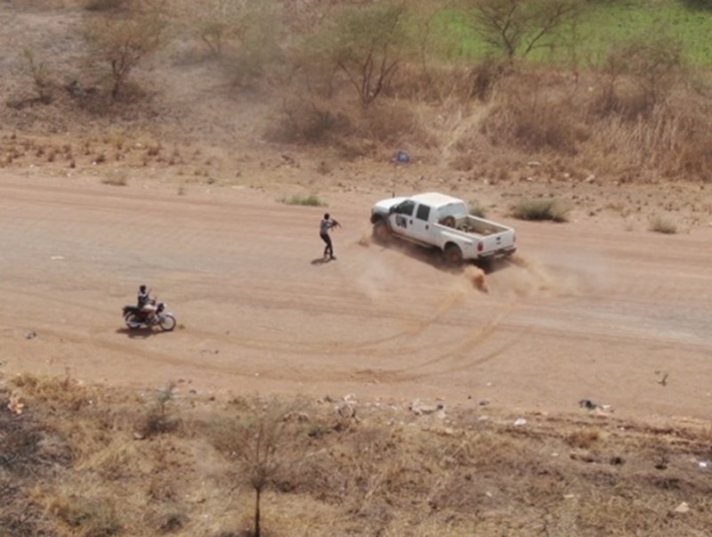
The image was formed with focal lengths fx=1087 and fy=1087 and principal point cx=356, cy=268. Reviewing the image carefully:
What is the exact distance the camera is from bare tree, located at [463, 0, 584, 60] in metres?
44.2

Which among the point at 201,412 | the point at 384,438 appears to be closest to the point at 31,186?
the point at 201,412

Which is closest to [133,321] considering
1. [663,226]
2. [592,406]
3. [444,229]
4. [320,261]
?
[320,261]

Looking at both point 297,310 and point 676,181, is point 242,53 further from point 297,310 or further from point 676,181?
point 297,310

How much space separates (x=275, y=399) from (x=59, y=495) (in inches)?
172

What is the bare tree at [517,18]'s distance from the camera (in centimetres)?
4422

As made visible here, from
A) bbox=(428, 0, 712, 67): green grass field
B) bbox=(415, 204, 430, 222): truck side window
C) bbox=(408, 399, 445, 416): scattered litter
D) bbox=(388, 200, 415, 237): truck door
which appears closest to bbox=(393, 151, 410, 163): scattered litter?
bbox=(388, 200, 415, 237): truck door

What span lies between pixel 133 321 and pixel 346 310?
4769 millimetres

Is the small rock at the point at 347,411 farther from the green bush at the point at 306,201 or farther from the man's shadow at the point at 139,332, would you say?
the green bush at the point at 306,201

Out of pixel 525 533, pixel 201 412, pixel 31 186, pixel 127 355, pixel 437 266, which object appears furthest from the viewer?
pixel 31 186

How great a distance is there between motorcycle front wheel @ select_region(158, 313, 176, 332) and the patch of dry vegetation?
337 cm

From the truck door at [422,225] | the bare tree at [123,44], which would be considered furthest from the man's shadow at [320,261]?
the bare tree at [123,44]

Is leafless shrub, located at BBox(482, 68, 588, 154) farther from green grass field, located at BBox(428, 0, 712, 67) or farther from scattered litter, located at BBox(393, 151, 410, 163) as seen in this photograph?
green grass field, located at BBox(428, 0, 712, 67)

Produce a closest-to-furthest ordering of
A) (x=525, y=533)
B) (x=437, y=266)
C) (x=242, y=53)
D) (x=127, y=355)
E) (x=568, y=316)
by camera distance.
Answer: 1. (x=525, y=533)
2. (x=127, y=355)
3. (x=568, y=316)
4. (x=437, y=266)
5. (x=242, y=53)

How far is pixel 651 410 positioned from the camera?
20422 mm
